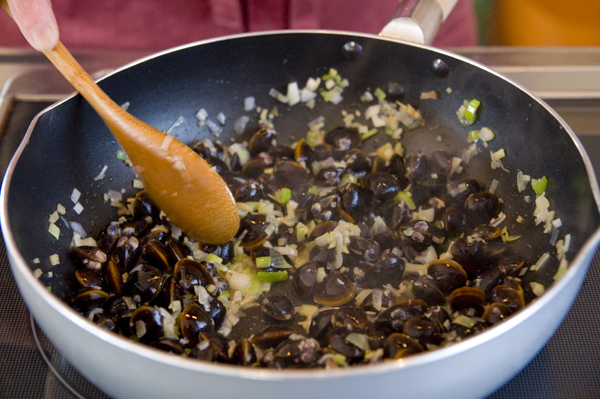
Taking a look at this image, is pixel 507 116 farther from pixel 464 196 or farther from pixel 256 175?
pixel 256 175

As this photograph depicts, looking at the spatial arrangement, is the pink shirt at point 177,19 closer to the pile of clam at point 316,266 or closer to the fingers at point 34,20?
the pile of clam at point 316,266

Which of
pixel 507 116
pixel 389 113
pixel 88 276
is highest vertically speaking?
pixel 507 116

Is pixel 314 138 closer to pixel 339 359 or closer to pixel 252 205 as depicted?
pixel 252 205

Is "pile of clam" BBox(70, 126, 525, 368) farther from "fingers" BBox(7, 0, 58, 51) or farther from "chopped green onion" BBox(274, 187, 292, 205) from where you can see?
"fingers" BBox(7, 0, 58, 51)

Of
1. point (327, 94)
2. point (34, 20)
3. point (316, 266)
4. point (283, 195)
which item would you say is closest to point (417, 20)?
point (327, 94)

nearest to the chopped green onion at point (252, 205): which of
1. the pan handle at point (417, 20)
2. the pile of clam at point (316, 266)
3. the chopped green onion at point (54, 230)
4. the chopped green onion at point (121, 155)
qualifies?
the pile of clam at point (316, 266)

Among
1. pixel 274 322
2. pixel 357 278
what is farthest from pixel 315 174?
pixel 274 322
